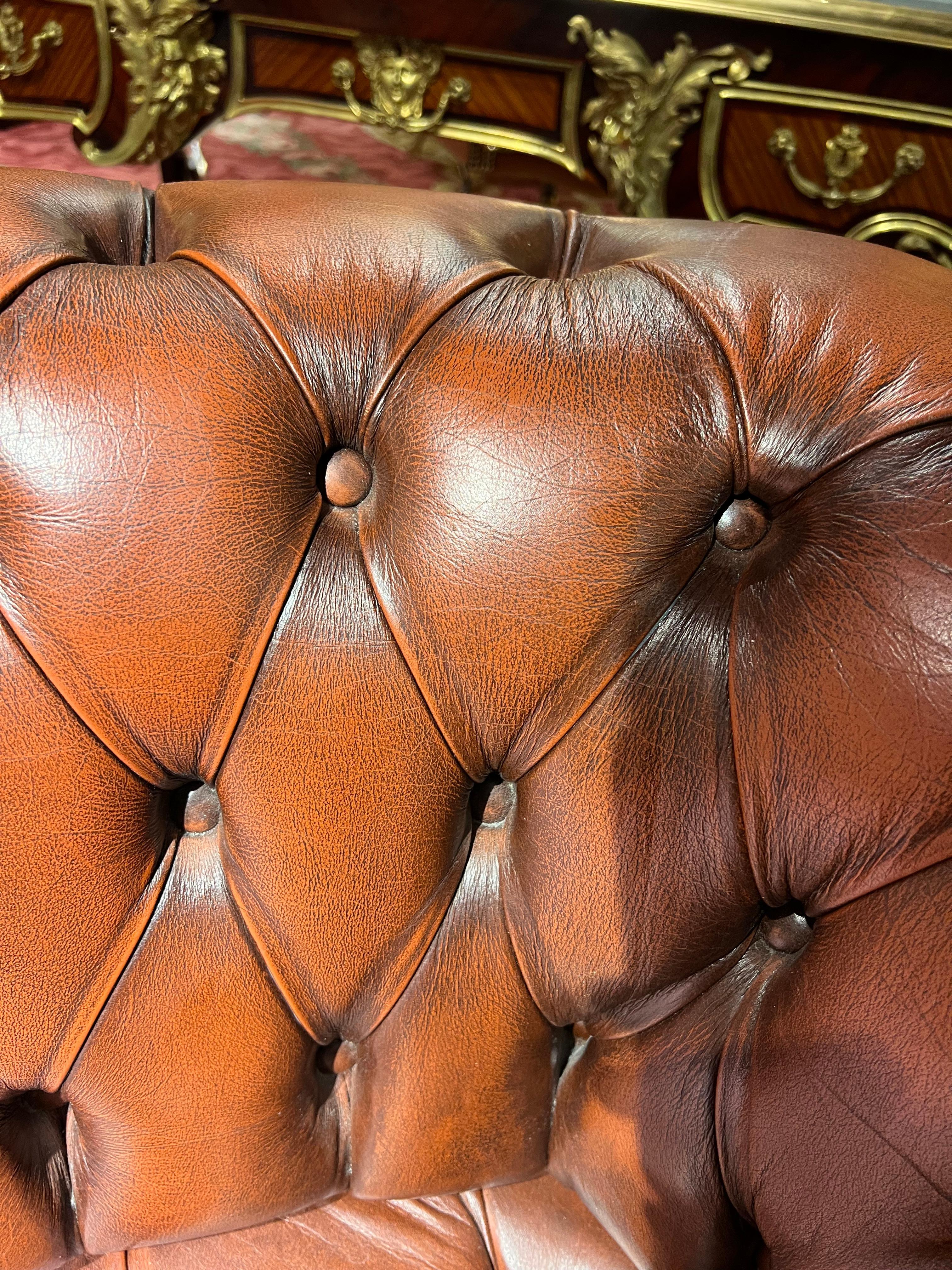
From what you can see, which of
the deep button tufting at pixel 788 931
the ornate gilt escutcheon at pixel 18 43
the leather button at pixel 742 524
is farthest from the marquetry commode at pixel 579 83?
the deep button tufting at pixel 788 931

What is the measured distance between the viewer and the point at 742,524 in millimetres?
349

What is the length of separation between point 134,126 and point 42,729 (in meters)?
0.88

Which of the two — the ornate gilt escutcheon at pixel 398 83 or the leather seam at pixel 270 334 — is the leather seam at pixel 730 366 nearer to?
the leather seam at pixel 270 334

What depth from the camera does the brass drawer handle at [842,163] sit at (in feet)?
3.15

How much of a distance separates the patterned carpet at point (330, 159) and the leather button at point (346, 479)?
0.77m

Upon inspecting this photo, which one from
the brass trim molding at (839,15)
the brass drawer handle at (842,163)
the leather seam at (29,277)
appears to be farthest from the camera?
the brass drawer handle at (842,163)

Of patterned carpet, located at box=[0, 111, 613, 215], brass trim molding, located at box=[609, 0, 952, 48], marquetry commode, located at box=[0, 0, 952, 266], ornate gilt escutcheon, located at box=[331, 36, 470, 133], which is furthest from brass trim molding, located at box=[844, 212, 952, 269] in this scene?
ornate gilt escutcheon, located at box=[331, 36, 470, 133]

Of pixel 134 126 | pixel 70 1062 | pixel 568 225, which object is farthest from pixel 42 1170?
pixel 134 126

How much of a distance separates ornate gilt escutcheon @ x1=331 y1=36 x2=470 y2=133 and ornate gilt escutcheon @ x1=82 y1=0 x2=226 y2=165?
0.14 meters

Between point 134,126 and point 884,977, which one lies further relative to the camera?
point 134,126

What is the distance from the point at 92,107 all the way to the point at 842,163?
32.5 inches

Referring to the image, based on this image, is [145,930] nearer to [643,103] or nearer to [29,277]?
[29,277]

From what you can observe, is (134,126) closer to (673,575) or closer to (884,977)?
(673,575)

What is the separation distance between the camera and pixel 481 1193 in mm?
457
